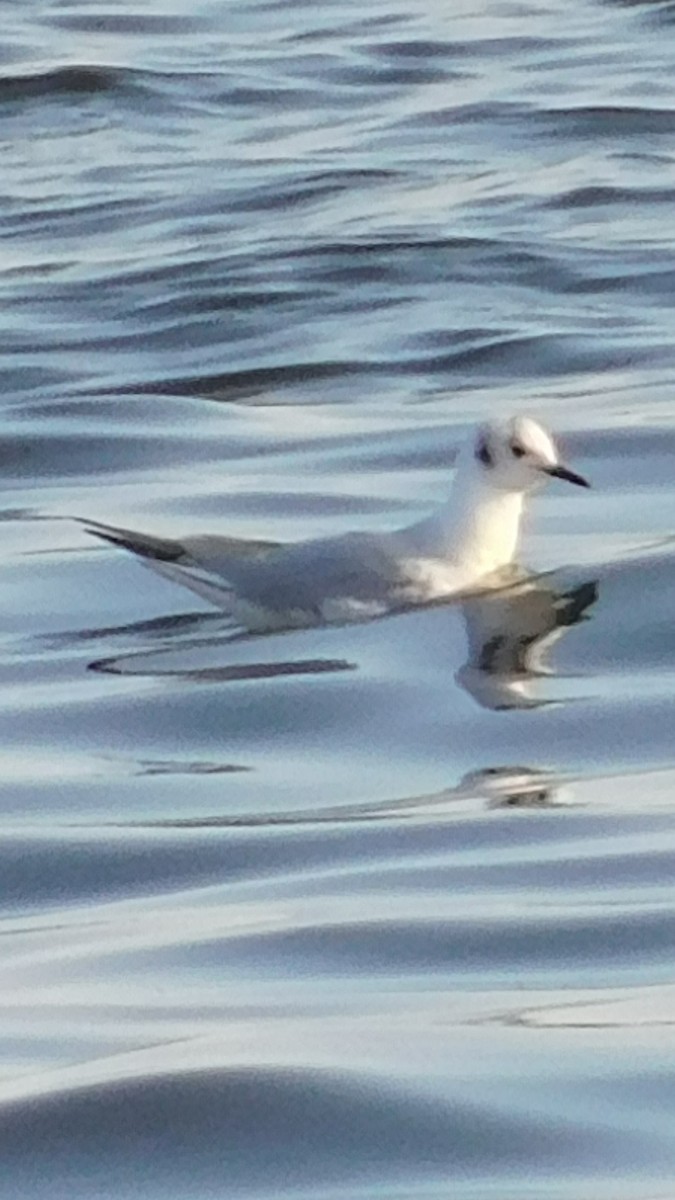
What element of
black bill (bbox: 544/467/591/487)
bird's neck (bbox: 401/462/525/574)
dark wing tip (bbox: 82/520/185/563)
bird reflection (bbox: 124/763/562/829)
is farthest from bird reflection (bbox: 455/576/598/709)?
bird reflection (bbox: 124/763/562/829)

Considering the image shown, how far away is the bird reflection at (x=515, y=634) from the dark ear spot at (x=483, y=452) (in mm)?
390

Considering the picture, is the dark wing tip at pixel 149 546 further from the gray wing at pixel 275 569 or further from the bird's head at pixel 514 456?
the bird's head at pixel 514 456

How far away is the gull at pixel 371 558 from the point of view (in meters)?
9.40

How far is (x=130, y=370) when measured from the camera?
47.0ft

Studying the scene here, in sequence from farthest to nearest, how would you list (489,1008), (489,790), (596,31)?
(596,31) → (489,790) → (489,1008)

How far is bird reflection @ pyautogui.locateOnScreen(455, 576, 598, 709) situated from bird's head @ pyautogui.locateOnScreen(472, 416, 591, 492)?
13.2 inches

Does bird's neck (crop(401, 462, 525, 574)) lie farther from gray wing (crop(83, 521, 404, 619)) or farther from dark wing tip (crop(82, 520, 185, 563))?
dark wing tip (crop(82, 520, 185, 563))

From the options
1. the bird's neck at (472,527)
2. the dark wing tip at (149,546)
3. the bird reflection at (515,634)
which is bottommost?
the bird reflection at (515,634)

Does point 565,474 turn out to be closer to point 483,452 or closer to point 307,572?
point 483,452

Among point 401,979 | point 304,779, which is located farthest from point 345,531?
point 401,979

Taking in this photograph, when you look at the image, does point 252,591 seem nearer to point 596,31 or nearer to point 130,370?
point 130,370

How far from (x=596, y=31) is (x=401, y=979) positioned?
17.7m

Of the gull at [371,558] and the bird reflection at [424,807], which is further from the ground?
the gull at [371,558]

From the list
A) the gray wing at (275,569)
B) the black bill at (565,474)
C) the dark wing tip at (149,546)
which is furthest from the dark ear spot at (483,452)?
the dark wing tip at (149,546)
